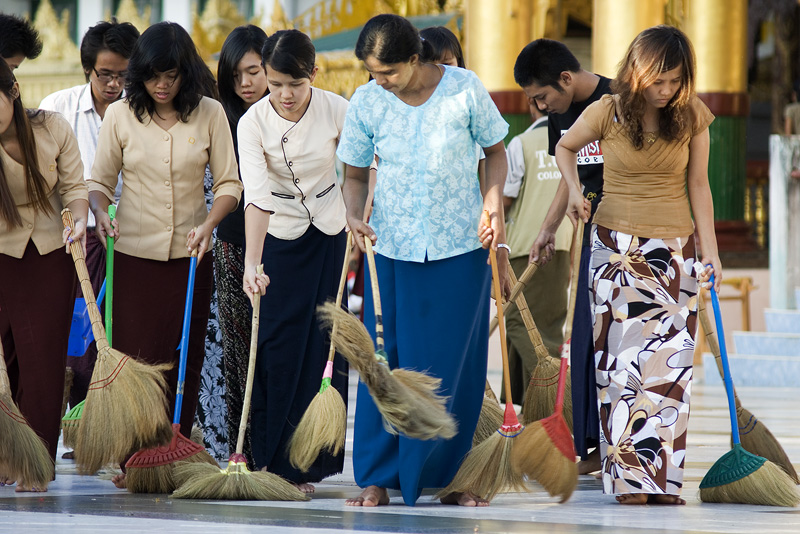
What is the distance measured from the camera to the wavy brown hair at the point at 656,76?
→ 429 cm

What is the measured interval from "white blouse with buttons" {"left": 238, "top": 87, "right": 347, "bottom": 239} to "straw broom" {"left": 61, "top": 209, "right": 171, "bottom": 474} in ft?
2.38

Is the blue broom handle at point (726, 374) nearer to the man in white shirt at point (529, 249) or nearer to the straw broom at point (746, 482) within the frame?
the straw broom at point (746, 482)

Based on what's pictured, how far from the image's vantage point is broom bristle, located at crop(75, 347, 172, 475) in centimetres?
445

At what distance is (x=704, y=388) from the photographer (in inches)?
350

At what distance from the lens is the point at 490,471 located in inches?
168

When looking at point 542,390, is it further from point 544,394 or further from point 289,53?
point 289,53

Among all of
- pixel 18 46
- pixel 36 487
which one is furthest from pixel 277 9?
pixel 36 487

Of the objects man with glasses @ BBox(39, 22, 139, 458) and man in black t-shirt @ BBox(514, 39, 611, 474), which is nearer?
man in black t-shirt @ BBox(514, 39, 611, 474)

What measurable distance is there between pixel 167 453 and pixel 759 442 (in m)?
2.13

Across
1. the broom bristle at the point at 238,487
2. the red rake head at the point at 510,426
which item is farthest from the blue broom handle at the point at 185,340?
the red rake head at the point at 510,426

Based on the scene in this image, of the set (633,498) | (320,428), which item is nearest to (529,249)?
(633,498)

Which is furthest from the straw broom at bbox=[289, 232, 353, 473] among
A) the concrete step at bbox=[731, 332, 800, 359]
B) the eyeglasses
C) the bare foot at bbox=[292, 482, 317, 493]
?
the concrete step at bbox=[731, 332, 800, 359]

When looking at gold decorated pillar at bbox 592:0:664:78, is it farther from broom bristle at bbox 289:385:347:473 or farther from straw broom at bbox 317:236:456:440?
straw broom at bbox 317:236:456:440

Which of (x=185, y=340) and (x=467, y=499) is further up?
(x=185, y=340)
